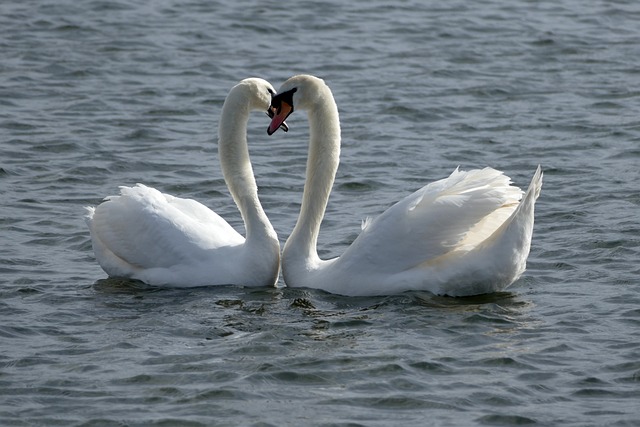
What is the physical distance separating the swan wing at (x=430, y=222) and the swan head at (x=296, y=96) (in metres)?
1.05

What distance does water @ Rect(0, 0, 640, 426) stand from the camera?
776cm

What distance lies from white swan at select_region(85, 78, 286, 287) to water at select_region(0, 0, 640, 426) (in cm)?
15

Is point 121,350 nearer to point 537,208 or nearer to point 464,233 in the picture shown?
point 464,233

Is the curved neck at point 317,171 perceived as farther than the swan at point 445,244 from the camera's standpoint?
Yes

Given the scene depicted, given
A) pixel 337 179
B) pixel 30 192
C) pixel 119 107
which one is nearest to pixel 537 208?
pixel 337 179

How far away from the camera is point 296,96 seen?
9.92 m

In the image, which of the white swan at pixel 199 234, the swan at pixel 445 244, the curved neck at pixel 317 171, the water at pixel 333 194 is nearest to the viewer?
the water at pixel 333 194

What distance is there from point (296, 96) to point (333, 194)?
294 cm

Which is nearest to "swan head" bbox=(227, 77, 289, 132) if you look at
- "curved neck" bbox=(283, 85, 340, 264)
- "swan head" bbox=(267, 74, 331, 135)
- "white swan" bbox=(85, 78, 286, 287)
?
"white swan" bbox=(85, 78, 286, 287)

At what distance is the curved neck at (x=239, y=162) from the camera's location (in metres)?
10.1

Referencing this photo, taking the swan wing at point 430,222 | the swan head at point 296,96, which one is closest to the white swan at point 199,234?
the swan head at point 296,96

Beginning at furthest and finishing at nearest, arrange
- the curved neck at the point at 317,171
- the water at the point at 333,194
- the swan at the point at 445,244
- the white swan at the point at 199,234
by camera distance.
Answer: the curved neck at the point at 317,171 → the white swan at the point at 199,234 → the swan at the point at 445,244 → the water at the point at 333,194

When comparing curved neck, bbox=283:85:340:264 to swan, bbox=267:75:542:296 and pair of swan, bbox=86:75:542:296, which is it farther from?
swan, bbox=267:75:542:296

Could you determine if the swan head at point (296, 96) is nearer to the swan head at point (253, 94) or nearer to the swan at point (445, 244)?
the swan head at point (253, 94)
